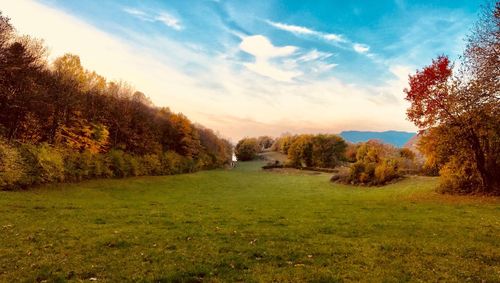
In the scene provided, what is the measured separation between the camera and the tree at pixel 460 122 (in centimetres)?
3067

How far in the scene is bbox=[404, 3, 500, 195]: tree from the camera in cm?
3067

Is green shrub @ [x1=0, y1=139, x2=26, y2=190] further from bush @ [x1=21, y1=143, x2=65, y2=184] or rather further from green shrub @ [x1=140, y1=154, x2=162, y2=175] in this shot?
green shrub @ [x1=140, y1=154, x2=162, y2=175]

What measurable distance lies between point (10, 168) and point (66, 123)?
74.0ft

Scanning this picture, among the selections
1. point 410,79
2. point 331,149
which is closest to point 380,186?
point 410,79

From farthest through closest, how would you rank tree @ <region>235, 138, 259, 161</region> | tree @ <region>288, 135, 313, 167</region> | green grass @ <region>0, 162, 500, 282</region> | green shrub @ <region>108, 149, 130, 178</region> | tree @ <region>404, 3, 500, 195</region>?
tree @ <region>235, 138, 259, 161</region>, tree @ <region>288, 135, 313, 167</region>, green shrub @ <region>108, 149, 130, 178</region>, tree @ <region>404, 3, 500, 195</region>, green grass @ <region>0, 162, 500, 282</region>

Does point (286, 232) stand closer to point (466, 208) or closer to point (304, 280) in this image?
point (304, 280)

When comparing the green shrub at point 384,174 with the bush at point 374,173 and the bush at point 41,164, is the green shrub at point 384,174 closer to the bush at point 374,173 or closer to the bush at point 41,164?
the bush at point 374,173

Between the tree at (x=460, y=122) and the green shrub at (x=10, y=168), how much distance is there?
134ft

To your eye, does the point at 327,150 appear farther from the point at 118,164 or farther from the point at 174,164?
the point at 118,164

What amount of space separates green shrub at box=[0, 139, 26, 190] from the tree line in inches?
0.9

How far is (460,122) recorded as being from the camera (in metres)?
32.9

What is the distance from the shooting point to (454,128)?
1330 inches

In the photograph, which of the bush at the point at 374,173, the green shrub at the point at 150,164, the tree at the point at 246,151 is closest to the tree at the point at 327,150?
the tree at the point at 246,151

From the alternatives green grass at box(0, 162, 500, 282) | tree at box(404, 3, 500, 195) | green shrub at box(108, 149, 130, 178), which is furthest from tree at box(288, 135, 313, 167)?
green grass at box(0, 162, 500, 282)
